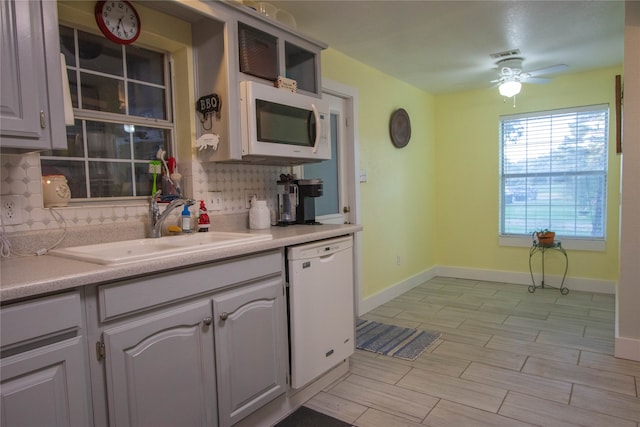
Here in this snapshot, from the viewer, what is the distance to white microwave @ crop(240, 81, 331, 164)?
224 cm

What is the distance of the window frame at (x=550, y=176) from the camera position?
4195 mm

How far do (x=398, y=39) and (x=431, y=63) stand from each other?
0.78 metres

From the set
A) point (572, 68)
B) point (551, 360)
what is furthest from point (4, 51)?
point (572, 68)

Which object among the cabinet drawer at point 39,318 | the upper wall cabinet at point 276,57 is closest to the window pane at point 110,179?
the upper wall cabinet at point 276,57

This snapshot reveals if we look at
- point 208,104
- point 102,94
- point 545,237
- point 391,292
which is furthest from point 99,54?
point 545,237

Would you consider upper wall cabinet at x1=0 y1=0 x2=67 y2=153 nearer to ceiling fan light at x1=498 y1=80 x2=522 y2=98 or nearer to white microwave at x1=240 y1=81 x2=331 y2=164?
white microwave at x1=240 y1=81 x2=331 y2=164

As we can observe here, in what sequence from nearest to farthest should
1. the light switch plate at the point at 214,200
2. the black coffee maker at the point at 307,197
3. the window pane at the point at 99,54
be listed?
the window pane at the point at 99,54
the light switch plate at the point at 214,200
the black coffee maker at the point at 307,197

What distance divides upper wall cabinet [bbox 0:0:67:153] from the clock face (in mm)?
510

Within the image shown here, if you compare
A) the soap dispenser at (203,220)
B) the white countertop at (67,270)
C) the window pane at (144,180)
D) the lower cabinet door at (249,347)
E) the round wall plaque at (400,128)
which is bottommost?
the lower cabinet door at (249,347)

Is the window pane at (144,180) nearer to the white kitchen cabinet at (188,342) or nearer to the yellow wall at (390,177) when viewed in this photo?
the white kitchen cabinet at (188,342)

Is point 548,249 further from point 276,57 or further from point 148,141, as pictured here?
point 148,141

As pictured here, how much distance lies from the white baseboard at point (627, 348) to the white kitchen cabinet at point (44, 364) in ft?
Answer: 9.98

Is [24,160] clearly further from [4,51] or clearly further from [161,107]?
[161,107]

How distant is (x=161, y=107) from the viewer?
232cm
